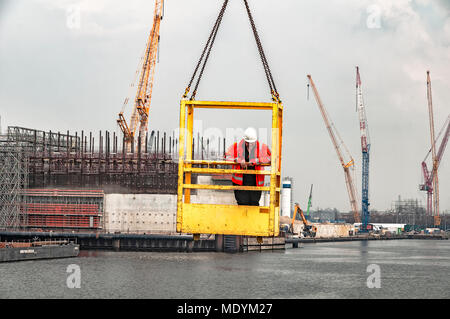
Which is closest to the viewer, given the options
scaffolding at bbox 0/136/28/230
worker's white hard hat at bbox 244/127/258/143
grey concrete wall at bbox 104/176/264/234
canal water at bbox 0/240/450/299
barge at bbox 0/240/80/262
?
worker's white hard hat at bbox 244/127/258/143

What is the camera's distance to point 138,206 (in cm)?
12812

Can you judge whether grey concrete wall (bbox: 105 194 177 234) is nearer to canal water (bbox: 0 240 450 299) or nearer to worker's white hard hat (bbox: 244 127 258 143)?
canal water (bbox: 0 240 450 299)

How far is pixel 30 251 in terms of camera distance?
345 ft

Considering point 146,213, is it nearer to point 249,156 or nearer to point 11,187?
point 11,187

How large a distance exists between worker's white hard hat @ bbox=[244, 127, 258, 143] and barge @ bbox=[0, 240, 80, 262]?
283 feet

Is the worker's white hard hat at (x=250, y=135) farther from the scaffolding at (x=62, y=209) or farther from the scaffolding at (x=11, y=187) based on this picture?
the scaffolding at (x=11, y=187)

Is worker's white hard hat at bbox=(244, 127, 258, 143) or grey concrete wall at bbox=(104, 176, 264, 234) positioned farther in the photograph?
grey concrete wall at bbox=(104, 176, 264, 234)

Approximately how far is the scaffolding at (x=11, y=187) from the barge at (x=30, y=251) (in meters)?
22.0

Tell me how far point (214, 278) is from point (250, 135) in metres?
61.5

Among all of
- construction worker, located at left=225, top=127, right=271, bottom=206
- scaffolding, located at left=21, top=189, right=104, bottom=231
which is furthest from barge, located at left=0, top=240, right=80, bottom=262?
construction worker, located at left=225, top=127, right=271, bottom=206

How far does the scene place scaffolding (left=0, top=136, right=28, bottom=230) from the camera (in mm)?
129625

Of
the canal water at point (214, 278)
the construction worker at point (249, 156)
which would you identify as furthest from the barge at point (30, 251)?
the construction worker at point (249, 156)

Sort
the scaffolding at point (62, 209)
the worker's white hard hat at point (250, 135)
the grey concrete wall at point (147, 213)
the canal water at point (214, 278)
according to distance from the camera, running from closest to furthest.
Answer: the worker's white hard hat at point (250, 135), the canal water at point (214, 278), the grey concrete wall at point (147, 213), the scaffolding at point (62, 209)

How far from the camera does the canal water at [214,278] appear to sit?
230 feet
